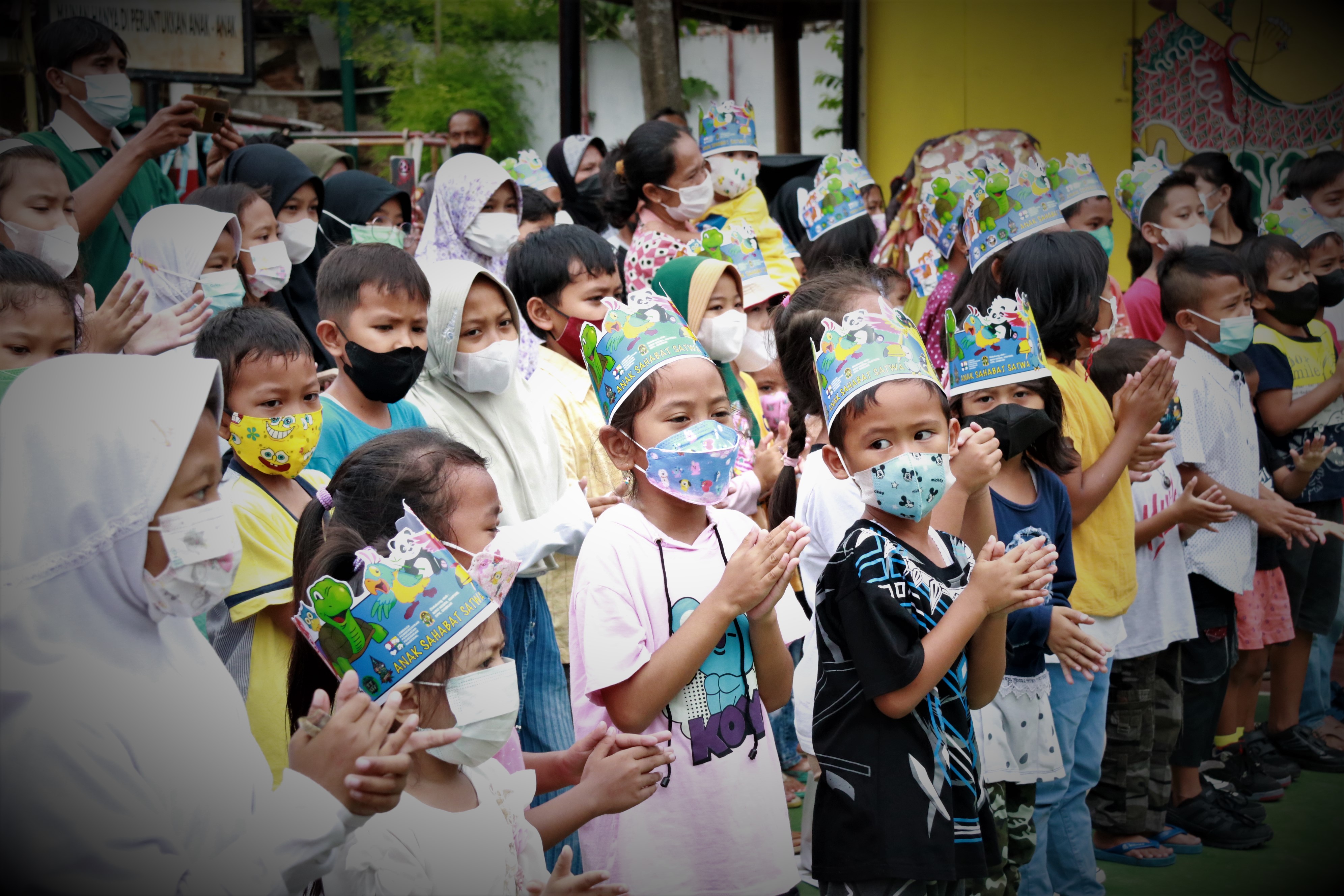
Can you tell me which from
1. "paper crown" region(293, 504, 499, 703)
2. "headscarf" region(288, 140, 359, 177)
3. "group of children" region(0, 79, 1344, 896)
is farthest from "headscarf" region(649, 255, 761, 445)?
"headscarf" region(288, 140, 359, 177)

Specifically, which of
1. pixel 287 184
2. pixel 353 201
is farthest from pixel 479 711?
pixel 353 201

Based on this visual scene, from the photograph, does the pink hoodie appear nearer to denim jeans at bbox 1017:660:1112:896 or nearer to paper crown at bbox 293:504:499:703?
paper crown at bbox 293:504:499:703

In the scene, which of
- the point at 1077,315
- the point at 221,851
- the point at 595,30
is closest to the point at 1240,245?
the point at 1077,315

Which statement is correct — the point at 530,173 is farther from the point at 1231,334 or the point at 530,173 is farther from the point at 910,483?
the point at 910,483

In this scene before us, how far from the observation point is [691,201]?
19.0 feet

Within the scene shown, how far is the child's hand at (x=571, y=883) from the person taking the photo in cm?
195

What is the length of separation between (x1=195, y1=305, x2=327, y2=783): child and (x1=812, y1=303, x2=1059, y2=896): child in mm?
1338

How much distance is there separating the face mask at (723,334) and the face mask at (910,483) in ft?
5.66

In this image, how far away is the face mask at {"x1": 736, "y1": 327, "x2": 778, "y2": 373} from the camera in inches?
187

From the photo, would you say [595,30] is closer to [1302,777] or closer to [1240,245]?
[1240,245]

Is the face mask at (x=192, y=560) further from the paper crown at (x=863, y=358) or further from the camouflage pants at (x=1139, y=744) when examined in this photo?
the camouflage pants at (x=1139, y=744)

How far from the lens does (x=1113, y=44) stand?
8.70m

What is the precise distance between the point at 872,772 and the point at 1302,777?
382 cm

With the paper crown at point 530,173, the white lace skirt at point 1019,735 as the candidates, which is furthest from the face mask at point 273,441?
the paper crown at point 530,173
